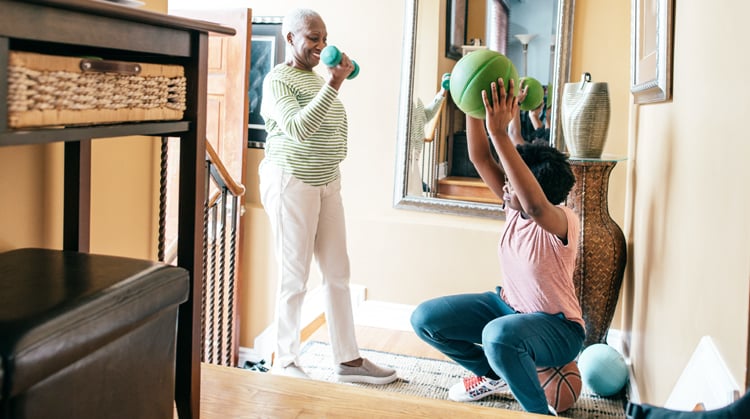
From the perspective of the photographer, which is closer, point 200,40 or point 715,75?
point 200,40

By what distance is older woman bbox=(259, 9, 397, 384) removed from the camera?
291 cm

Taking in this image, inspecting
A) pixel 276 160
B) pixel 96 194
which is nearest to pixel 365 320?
pixel 276 160

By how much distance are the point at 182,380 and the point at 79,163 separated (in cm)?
55

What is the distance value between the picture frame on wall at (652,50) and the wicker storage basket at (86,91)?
1.63 meters

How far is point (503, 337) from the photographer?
2.44 m

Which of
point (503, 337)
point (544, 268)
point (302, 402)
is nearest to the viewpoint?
point (302, 402)

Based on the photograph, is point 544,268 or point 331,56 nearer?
point 544,268

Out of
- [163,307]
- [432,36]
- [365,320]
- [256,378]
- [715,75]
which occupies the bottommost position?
[365,320]

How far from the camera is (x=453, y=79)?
7.79ft

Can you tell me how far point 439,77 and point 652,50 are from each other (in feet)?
4.82

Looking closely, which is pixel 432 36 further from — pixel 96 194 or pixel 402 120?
pixel 96 194

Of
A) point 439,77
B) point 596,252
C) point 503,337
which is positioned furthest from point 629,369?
point 439,77

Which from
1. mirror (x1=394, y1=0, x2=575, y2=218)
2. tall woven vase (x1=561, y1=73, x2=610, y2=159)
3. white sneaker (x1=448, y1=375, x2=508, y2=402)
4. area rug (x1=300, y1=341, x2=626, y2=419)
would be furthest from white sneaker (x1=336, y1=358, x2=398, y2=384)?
tall woven vase (x1=561, y1=73, x2=610, y2=159)

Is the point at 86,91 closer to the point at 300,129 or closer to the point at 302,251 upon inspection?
the point at 300,129
